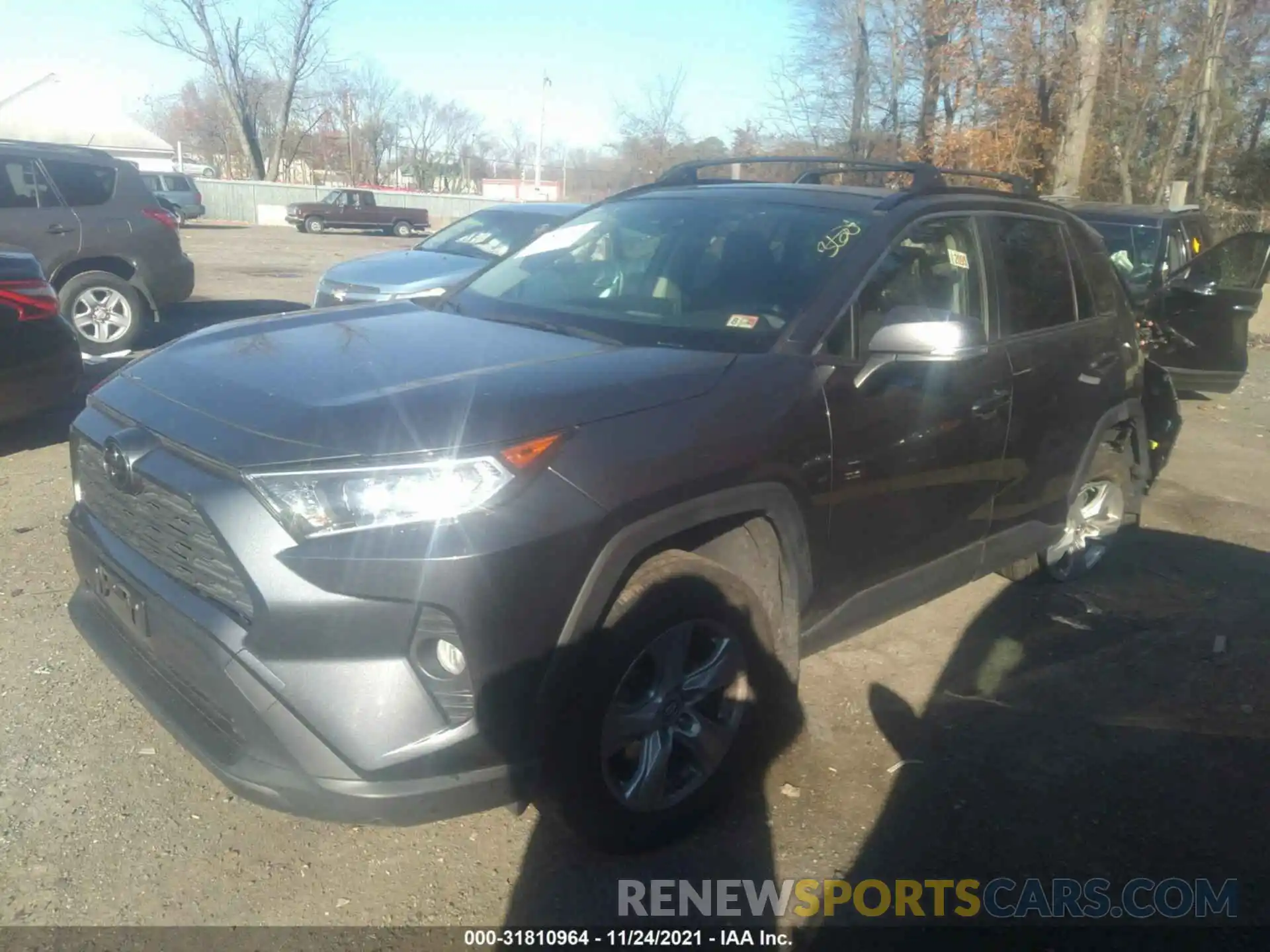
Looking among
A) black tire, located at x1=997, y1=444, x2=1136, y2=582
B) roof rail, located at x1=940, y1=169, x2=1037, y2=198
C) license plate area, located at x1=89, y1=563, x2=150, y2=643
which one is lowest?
black tire, located at x1=997, y1=444, x2=1136, y2=582

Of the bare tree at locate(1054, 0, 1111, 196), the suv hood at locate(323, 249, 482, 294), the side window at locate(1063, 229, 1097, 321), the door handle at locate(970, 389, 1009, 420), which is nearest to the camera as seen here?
the door handle at locate(970, 389, 1009, 420)

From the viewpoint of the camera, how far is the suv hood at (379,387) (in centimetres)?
250

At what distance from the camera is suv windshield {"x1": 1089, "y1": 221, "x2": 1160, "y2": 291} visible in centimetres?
903

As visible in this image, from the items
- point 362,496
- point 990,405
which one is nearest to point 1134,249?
point 990,405

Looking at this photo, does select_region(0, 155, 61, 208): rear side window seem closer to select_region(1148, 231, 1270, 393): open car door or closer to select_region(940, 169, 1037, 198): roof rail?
select_region(940, 169, 1037, 198): roof rail

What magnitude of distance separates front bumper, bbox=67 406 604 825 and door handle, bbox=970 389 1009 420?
1892mm

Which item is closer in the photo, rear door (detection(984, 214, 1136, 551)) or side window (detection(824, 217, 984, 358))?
side window (detection(824, 217, 984, 358))

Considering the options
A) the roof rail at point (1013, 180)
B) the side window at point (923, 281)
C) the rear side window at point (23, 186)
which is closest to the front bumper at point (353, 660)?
the side window at point (923, 281)

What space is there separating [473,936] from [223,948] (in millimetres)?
600

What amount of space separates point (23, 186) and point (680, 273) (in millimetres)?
8350

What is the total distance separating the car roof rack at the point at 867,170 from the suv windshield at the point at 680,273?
1.06ft

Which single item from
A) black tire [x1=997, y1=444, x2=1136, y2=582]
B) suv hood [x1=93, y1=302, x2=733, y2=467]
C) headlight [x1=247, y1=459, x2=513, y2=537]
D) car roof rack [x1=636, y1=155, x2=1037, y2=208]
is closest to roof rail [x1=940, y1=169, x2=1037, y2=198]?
car roof rack [x1=636, y1=155, x2=1037, y2=208]

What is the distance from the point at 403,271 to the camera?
955cm

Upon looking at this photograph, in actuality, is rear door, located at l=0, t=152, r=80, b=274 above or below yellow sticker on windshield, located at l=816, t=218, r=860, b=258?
below
